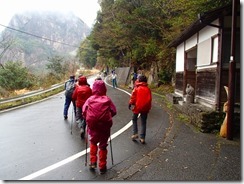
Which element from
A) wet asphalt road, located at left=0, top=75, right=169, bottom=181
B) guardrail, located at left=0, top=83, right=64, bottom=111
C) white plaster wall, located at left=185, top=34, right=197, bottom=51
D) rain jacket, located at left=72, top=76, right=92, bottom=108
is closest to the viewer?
wet asphalt road, located at left=0, top=75, right=169, bottom=181

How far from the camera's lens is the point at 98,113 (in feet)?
15.5

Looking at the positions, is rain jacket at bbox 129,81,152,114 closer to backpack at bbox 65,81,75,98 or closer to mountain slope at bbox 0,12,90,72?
backpack at bbox 65,81,75,98

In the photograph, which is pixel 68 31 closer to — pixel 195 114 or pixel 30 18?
pixel 30 18

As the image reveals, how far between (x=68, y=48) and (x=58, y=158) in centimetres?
14044

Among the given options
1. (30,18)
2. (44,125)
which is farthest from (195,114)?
(30,18)

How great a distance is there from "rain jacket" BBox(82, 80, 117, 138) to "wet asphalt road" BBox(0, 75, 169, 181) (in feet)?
2.50

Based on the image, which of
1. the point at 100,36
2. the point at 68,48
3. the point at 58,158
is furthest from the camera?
the point at 68,48

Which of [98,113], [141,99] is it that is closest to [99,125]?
[98,113]

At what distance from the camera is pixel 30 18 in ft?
480

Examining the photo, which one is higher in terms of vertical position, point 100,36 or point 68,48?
point 68,48

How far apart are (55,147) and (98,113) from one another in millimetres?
2137

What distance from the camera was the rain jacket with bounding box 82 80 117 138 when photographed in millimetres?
4695

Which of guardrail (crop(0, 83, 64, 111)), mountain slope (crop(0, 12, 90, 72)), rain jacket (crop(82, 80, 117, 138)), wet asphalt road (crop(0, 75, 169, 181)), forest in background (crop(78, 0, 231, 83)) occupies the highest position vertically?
mountain slope (crop(0, 12, 90, 72))

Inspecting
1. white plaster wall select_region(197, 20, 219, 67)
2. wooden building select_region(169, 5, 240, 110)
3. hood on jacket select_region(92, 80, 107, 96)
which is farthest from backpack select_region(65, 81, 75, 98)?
white plaster wall select_region(197, 20, 219, 67)
